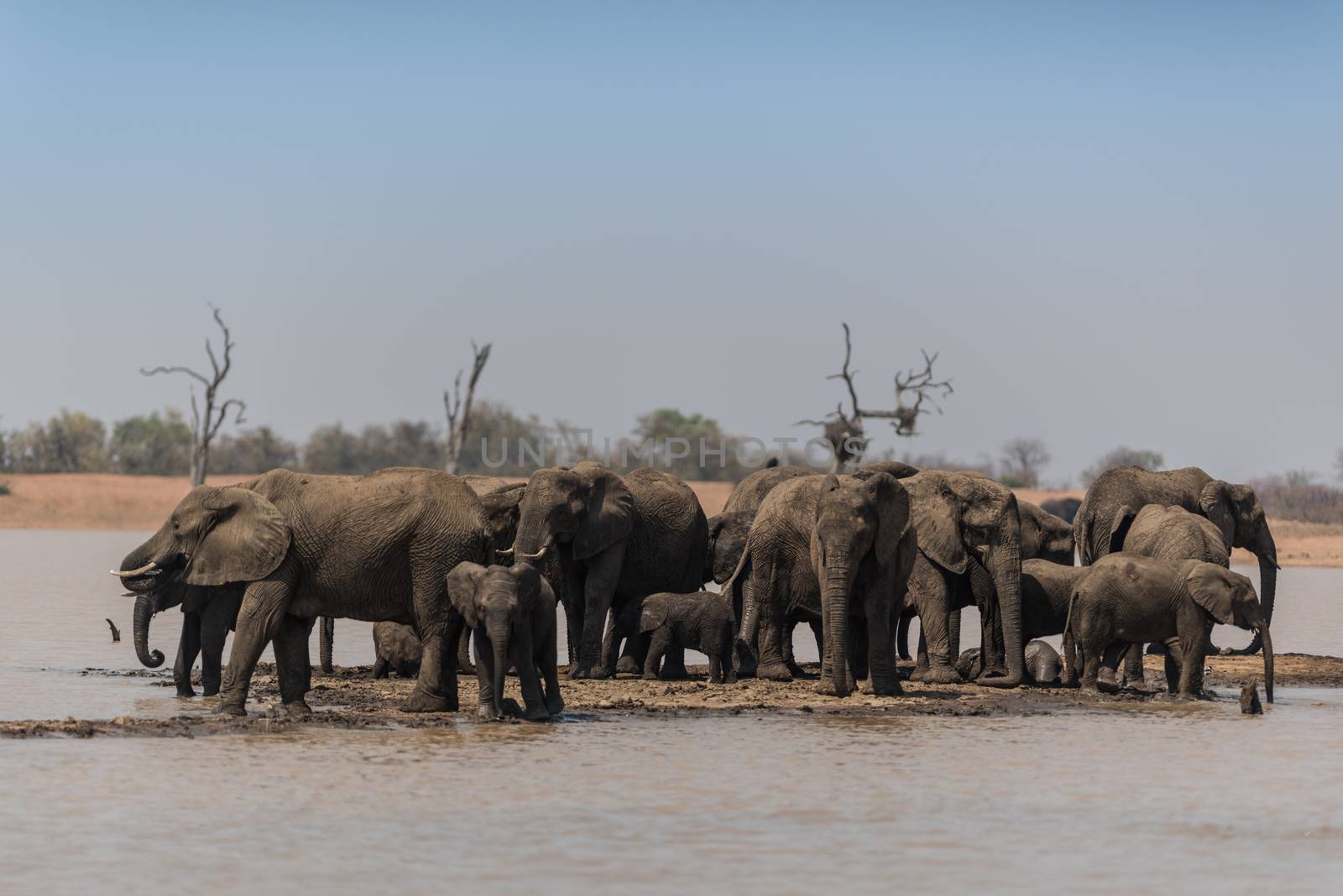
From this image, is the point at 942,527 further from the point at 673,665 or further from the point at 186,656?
the point at 186,656

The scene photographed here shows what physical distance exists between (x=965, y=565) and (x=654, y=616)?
295cm

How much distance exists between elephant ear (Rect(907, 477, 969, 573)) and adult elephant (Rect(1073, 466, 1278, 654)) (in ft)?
15.3

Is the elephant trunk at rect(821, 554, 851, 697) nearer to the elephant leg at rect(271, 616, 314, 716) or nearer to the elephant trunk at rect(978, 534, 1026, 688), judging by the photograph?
the elephant trunk at rect(978, 534, 1026, 688)

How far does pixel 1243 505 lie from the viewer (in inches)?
961

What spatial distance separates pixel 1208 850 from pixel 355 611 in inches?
284

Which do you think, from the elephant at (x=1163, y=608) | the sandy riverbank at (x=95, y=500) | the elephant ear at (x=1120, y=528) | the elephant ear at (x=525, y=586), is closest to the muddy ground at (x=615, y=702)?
the elephant at (x=1163, y=608)

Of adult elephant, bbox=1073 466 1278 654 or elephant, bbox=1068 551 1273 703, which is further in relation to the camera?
adult elephant, bbox=1073 466 1278 654

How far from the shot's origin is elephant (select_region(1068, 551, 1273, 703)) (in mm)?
17375

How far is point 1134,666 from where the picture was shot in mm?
19328

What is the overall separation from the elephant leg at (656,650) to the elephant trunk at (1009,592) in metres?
2.92

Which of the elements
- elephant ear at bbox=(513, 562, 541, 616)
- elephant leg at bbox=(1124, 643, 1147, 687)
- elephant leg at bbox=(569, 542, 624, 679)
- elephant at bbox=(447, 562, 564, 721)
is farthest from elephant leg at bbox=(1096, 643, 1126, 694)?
elephant ear at bbox=(513, 562, 541, 616)

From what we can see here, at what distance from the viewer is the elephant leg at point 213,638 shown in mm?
17141

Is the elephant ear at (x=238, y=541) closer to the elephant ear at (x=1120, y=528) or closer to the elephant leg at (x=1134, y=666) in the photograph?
the elephant leg at (x=1134, y=666)

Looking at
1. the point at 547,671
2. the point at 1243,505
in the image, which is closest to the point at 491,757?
the point at 547,671
